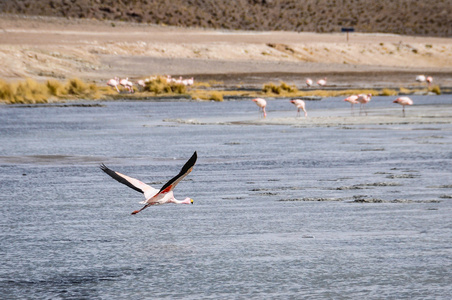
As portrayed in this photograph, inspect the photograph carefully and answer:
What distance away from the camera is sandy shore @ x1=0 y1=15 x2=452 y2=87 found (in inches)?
2192

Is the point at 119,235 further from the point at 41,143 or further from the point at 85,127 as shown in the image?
the point at 85,127

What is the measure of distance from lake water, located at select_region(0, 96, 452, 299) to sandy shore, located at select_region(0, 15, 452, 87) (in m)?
31.8

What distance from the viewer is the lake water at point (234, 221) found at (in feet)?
23.7

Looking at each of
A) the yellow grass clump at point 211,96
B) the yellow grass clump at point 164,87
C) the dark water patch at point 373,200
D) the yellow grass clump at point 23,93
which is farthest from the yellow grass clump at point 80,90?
the dark water patch at point 373,200

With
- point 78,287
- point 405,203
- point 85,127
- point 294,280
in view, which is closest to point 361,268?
point 294,280

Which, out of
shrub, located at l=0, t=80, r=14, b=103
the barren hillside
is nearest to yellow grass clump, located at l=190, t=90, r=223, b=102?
shrub, located at l=0, t=80, r=14, b=103

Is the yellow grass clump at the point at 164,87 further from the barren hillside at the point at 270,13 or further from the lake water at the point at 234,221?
the barren hillside at the point at 270,13

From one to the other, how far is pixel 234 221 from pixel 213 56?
201 ft

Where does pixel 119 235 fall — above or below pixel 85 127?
above

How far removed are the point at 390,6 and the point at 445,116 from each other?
102 m

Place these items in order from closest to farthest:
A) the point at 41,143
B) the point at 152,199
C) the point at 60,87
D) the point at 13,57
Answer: the point at 152,199
the point at 41,143
the point at 60,87
the point at 13,57

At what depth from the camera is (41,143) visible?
19.7 m

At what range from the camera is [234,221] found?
9.95 metres

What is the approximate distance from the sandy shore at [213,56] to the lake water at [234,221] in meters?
31.8
